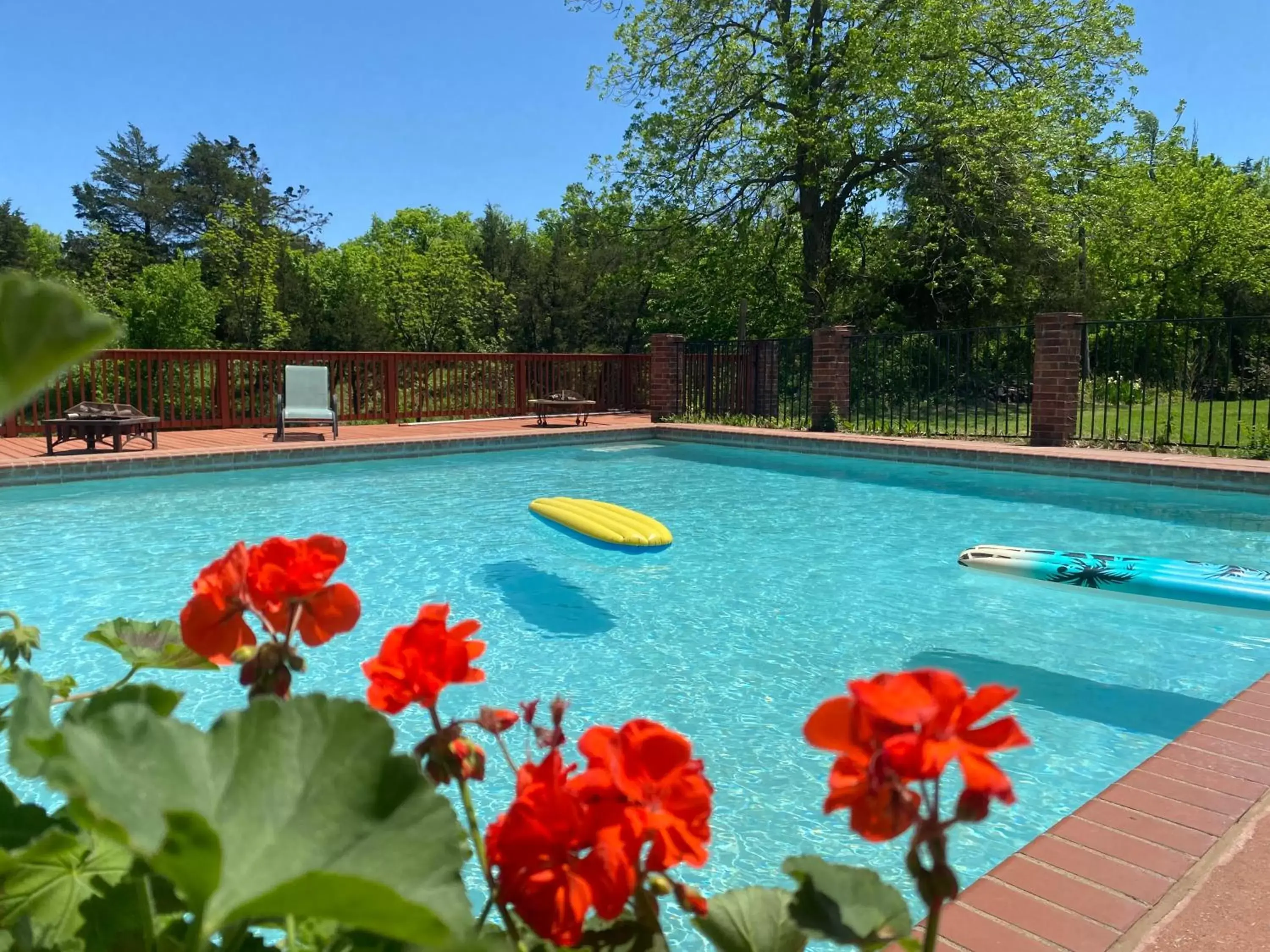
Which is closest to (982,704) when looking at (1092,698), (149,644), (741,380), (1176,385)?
(149,644)

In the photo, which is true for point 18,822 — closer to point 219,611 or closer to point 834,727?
point 219,611

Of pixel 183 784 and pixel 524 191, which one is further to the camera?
pixel 524 191

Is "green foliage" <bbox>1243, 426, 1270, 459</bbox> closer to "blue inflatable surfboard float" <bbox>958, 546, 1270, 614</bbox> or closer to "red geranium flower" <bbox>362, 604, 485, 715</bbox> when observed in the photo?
"blue inflatable surfboard float" <bbox>958, 546, 1270, 614</bbox>

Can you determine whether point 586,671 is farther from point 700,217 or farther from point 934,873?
point 700,217

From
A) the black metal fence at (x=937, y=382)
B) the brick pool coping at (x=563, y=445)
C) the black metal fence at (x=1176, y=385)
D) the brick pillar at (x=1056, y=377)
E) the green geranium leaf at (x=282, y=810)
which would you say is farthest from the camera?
the black metal fence at (x=937, y=382)

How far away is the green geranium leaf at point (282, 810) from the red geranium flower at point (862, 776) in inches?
8.3

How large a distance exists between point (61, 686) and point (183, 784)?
787mm

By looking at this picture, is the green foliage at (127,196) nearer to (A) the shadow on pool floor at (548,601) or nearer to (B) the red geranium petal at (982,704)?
(A) the shadow on pool floor at (548,601)

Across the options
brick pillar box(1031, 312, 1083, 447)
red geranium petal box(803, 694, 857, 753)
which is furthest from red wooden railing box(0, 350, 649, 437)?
red geranium petal box(803, 694, 857, 753)

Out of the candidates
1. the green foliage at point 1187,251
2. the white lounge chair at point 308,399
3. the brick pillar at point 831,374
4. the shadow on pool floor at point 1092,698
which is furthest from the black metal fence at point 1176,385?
the white lounge chair at point 308,399

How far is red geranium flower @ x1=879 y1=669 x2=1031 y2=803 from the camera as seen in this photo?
47 centimetres

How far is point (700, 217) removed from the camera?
19641mm

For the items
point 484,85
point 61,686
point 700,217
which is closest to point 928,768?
point 61,686

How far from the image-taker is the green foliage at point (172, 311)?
83.3ft
